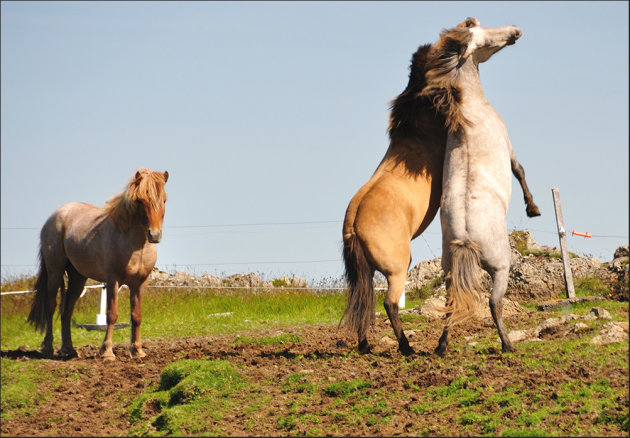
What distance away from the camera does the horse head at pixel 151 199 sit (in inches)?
361

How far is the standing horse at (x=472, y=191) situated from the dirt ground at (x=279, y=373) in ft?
2.03

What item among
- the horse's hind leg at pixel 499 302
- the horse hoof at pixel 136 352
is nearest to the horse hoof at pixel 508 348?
the horse's hind leg at pixel 499 302

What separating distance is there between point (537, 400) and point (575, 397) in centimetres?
26

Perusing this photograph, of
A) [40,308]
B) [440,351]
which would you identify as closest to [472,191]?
[440,351]

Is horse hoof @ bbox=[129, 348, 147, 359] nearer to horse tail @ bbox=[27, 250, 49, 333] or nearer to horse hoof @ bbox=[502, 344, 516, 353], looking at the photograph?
horse tail @ bbox=[27, 250, 49, 333]

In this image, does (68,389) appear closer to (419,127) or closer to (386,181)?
(386,181)

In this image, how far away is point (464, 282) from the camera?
7.51 metres

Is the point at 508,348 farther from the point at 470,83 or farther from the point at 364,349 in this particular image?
the point at 470,83

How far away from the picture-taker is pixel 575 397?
5.52 meters

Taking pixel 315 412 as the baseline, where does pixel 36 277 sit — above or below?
above

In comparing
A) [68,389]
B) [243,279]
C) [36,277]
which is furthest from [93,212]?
[243,279]

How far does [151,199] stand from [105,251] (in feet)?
3.34

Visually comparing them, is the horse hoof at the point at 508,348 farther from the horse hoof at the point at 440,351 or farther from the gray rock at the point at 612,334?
the gray rock at the point at 612,334

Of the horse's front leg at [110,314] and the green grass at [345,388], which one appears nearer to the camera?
the green grass at [345,388]
